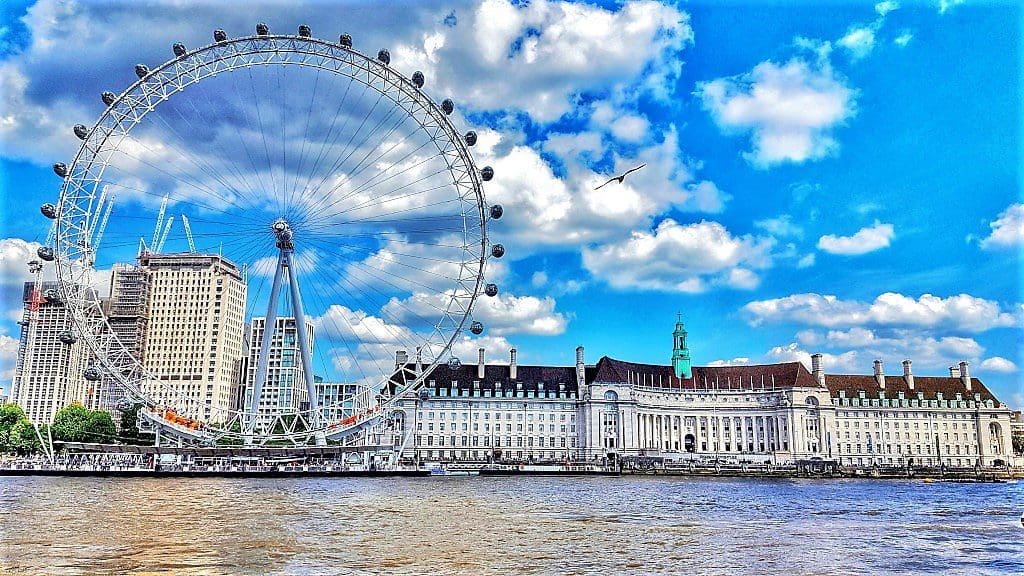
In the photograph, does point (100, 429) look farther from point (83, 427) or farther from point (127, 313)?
point (127, 313)

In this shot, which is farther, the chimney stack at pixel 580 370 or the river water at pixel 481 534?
the chimney stack at pixel 580 370

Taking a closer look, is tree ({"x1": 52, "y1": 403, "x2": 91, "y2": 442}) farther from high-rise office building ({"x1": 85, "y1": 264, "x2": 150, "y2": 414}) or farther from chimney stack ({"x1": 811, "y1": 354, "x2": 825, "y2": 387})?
chimney stack ({"x1": 811, "y1": 354, "x2": 825, "y2": 387})

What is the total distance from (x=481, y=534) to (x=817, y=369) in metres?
127

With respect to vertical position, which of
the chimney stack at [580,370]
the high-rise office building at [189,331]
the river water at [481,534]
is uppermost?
the high-rise office building at [189,331]

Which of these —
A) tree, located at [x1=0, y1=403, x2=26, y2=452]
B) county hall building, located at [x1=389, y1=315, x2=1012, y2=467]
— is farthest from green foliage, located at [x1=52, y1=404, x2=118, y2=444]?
county hall building, located at [x1=389, y1=315, x2=1012, y2=467]

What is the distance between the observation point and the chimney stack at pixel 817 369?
149 meters

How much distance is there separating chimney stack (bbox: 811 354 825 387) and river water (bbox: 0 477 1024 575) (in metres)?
90.6

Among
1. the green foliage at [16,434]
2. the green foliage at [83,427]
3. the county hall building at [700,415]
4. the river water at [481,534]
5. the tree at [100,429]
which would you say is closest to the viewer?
the river water at [481,534]

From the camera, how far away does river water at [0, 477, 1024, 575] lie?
2747 cm

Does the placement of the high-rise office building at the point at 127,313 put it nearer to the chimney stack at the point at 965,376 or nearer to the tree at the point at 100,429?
the tree at the point at 100,429

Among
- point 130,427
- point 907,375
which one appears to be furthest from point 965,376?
point 130,427

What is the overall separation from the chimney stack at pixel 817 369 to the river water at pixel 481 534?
90.6 meters

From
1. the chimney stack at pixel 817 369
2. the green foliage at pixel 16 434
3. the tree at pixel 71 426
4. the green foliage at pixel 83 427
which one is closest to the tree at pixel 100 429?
the green foliage at pixel 83 427

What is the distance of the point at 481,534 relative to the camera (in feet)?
118
